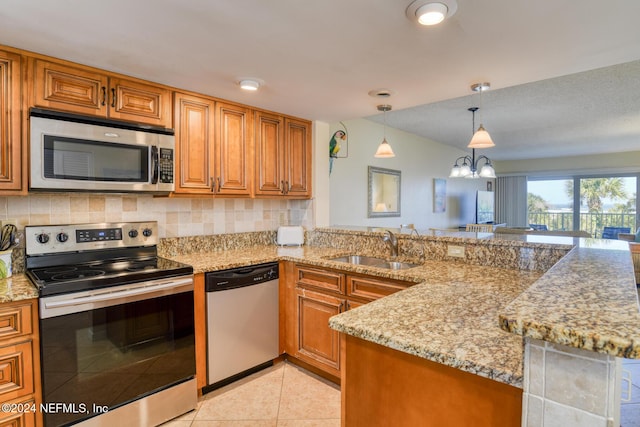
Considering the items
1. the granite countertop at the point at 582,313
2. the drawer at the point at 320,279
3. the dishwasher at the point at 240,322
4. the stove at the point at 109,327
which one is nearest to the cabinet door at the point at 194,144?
the stove at the point at 109,327

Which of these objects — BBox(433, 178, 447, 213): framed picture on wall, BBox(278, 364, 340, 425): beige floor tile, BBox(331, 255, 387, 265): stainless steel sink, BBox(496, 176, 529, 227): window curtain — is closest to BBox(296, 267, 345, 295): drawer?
BBox(331, 255, 387, 265): stainless steel sink

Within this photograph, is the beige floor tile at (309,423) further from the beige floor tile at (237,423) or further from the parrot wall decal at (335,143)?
the parrot wall decal at (335,143)

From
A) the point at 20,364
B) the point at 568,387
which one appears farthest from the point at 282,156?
the point at 568,387

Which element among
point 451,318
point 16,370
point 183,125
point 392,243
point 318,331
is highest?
point 183,125

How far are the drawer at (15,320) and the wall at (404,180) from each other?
2504 millimetres

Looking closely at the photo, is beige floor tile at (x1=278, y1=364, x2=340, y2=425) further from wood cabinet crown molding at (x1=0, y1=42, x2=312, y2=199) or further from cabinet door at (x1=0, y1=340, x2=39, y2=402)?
wood cabinet crown molding at (x1=0, y1=42, x2=312, y2=199)

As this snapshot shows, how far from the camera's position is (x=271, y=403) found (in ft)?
7.29

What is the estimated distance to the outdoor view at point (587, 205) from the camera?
7516mm

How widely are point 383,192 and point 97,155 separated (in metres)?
3.77

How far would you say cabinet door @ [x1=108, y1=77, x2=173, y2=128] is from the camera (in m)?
2.12

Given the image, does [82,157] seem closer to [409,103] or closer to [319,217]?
[319,217]

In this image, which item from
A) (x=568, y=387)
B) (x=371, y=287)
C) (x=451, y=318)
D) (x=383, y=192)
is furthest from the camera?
(x=383, y=192)

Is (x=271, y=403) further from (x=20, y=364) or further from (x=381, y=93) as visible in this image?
(x=381, y=93)

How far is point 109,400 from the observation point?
181cm
